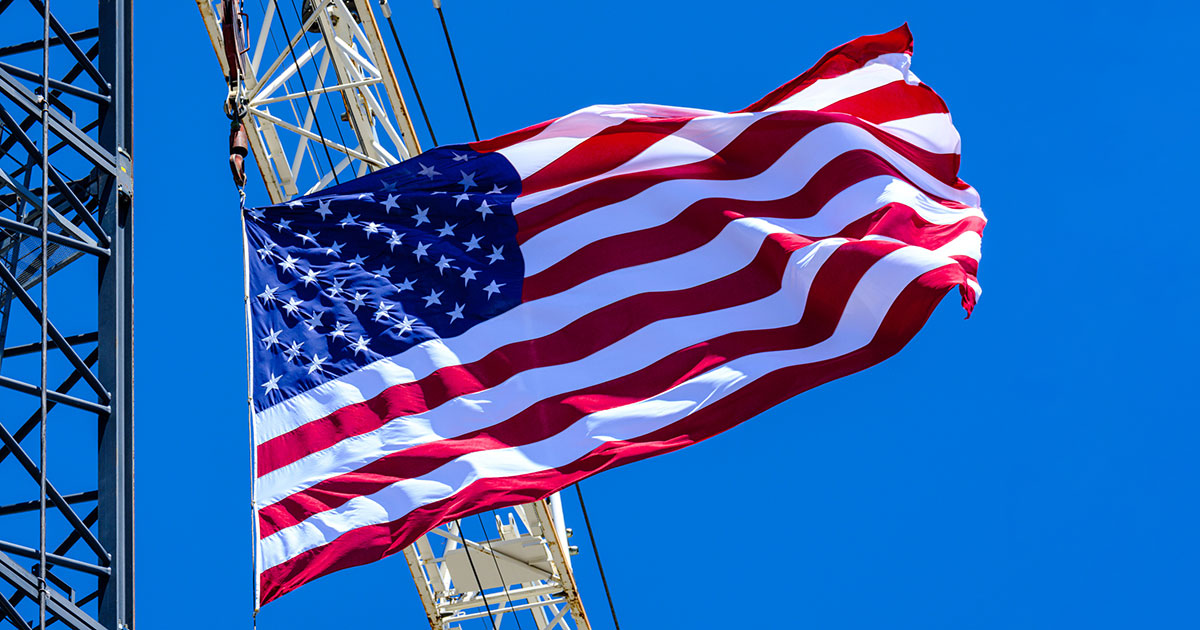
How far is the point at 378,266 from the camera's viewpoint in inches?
535

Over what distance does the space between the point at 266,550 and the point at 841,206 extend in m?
5.42

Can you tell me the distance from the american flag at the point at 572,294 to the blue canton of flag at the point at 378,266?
20 millimetres

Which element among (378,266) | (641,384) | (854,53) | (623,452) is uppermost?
(854,53)

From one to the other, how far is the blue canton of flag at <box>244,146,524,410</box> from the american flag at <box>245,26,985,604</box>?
0.8 inches

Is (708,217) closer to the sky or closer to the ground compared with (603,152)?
closer to the ground

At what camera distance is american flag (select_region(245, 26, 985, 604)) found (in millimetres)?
12141

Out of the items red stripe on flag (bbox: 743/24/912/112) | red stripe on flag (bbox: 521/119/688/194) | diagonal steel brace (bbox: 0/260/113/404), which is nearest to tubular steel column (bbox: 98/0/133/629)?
diagonal steel brace (bbox: 0/260/113/404)

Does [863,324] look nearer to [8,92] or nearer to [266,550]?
[266,550]

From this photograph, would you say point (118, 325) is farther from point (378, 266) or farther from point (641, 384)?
point (641, 384)

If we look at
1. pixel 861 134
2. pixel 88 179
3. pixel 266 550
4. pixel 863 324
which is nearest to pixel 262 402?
pixel 266 550

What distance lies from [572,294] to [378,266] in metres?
1.51

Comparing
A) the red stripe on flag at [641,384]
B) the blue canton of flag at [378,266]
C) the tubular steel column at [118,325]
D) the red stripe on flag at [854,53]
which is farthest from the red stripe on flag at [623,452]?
the red stripe on flag at [854,53]

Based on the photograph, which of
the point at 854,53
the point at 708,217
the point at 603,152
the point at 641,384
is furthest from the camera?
the point at 854,53

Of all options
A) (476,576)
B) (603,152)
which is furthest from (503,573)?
(603,152)
